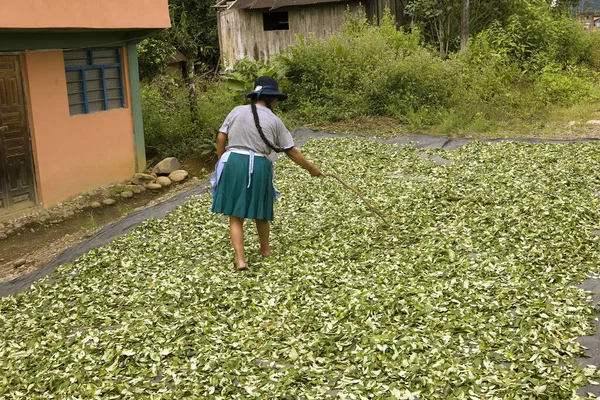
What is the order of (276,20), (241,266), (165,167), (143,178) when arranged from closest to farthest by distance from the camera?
(241,266) → (143,178) → (165,167) → (276,20)

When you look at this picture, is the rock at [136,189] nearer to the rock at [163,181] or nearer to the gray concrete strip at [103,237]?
the rock at [163,181]

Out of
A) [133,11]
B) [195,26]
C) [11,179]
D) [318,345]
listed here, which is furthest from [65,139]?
[195,26]

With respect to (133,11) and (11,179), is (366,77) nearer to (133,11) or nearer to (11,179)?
(133,11)

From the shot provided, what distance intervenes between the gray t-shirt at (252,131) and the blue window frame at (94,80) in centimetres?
475

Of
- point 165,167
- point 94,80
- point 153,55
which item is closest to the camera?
point 94,80

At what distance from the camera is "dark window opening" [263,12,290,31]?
15859 millimetres

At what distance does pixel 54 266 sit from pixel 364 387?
350 cm

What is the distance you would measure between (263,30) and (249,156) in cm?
1144

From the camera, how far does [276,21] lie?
1625 centimetres

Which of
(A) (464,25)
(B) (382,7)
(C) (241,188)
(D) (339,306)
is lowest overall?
(D) (339,306)

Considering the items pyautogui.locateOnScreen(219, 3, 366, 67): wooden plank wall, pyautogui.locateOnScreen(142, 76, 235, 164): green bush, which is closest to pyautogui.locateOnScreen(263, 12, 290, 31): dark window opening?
pyautogui.locateOnScreen(219, 3, 366, 67): wooden plank wall

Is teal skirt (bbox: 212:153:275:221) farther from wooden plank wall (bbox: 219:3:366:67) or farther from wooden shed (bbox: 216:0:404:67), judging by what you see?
wooden plank wall (bbox: 219:3:366:67)

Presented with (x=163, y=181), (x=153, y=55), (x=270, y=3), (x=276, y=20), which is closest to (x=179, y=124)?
(x=163, y=181)

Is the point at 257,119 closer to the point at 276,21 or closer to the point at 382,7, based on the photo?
the point at 382,7
